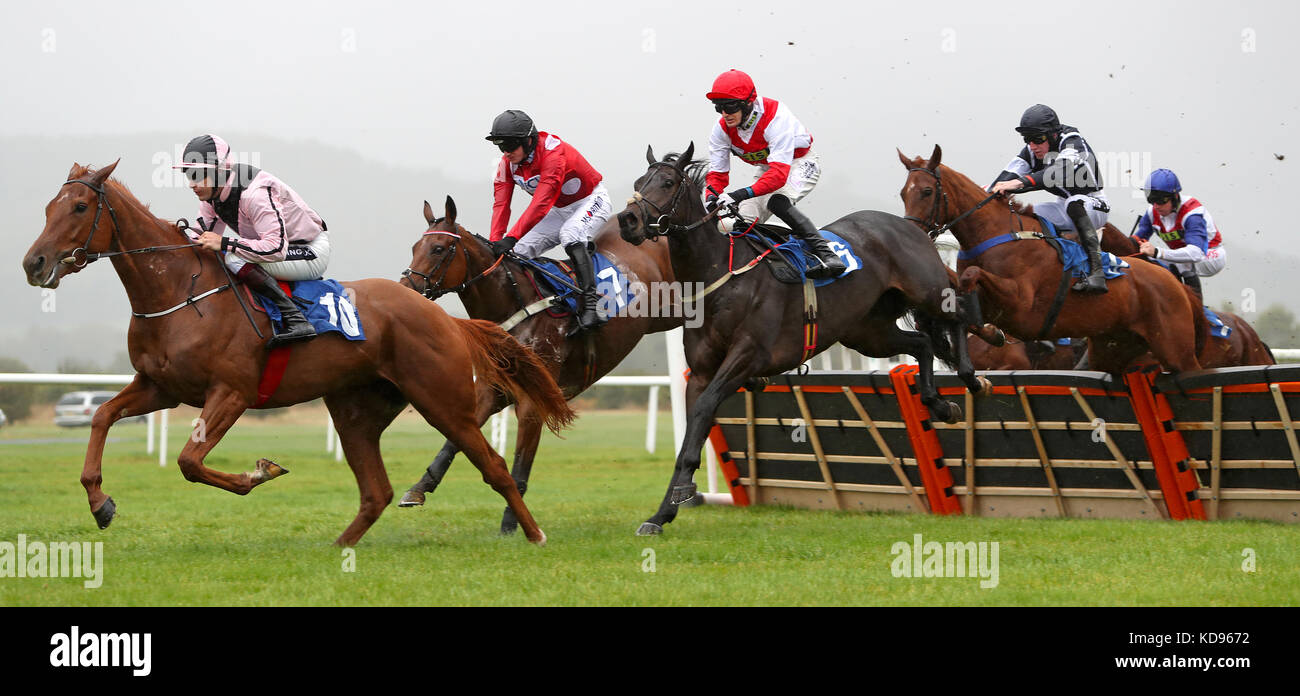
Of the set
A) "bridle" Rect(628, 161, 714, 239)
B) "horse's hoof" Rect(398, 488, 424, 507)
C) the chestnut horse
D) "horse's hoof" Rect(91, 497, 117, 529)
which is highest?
"bridle" Rect(628, 161, 714, 239)

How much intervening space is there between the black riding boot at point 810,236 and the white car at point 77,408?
16239mm

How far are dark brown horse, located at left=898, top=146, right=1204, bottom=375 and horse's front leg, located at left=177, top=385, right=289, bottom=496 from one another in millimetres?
4162

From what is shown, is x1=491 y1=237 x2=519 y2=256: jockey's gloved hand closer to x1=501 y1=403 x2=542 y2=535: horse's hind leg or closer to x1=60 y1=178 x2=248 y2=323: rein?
x1=501 y1=403 x2=542 y2=535: horse's hind leg

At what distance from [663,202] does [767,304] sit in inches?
33.7

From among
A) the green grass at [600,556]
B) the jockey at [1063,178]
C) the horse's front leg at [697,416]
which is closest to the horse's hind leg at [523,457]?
the green grass at [600,556]

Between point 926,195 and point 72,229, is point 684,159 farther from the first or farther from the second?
point 72,229

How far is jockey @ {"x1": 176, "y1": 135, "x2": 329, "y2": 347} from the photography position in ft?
21.8

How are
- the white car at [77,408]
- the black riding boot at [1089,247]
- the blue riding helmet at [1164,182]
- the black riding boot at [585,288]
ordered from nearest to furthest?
the black riding boot at [1089,247], the black riding boot at [585,288], the blue riding helmet at [1164,182], the white car at [77,408]

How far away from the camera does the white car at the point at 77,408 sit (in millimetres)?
24219

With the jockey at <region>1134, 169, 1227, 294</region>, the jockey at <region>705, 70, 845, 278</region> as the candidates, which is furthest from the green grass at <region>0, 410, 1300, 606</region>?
the jockey at <region>1134, 169, 1227, 294</region>

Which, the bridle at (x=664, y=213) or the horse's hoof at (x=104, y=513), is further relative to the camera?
the bridle at (x=664, y=213)

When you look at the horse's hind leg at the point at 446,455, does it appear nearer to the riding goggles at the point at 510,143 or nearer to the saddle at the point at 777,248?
the riding goggles at the point at 510,143
